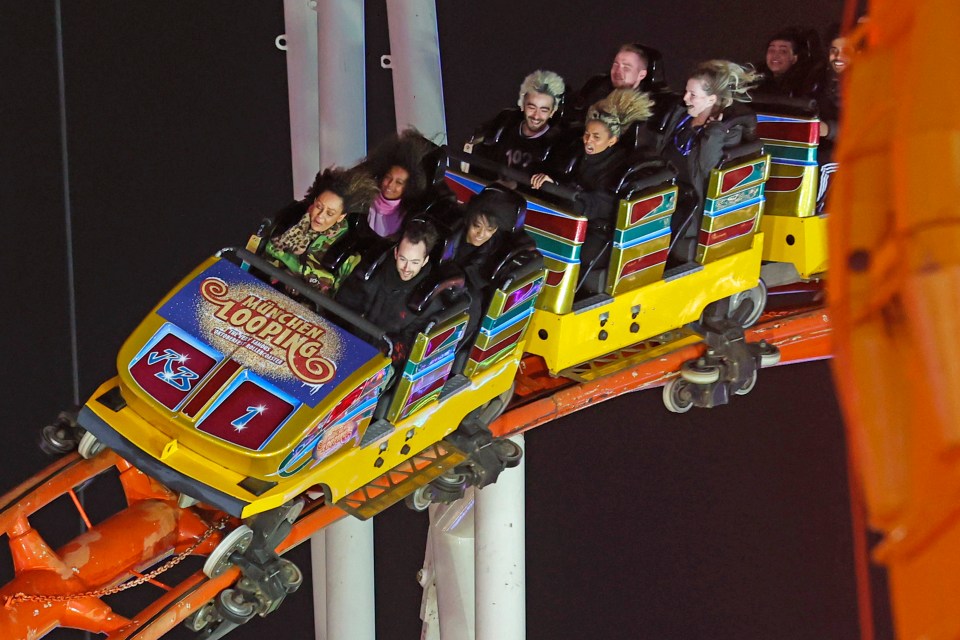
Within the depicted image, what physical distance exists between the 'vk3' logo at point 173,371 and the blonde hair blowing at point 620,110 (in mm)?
1275

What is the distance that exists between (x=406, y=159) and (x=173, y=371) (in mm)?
906

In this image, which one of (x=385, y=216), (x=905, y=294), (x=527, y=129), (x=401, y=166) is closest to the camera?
(x=905, y=294)

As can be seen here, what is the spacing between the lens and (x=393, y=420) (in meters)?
3.00

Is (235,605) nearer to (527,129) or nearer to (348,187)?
(348,187)

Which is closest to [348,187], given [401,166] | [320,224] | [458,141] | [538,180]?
[320,224]

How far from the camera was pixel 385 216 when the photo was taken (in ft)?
11.5

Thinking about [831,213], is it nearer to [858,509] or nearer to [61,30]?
[858,509]

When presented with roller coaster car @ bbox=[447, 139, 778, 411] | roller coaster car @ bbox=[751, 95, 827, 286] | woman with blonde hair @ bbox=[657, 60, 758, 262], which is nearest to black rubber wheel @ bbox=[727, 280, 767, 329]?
roller coaster car @ bbox=[447, 139, 778, 411]

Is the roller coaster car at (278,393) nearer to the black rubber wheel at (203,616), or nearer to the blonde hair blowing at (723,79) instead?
the black rubber wheel at (203,616)

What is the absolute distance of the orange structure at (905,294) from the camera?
0.91 metres

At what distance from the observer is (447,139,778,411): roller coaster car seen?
11.0 ft

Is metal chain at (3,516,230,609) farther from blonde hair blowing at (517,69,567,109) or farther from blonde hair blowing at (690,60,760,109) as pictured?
blonde hair blowing at (690,60,760,109)

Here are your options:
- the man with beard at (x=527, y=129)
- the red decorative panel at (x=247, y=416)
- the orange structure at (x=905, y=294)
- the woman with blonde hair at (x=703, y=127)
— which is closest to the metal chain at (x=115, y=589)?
the red decorative panel at (x=247, y=416)

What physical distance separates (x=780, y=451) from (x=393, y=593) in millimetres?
2076
